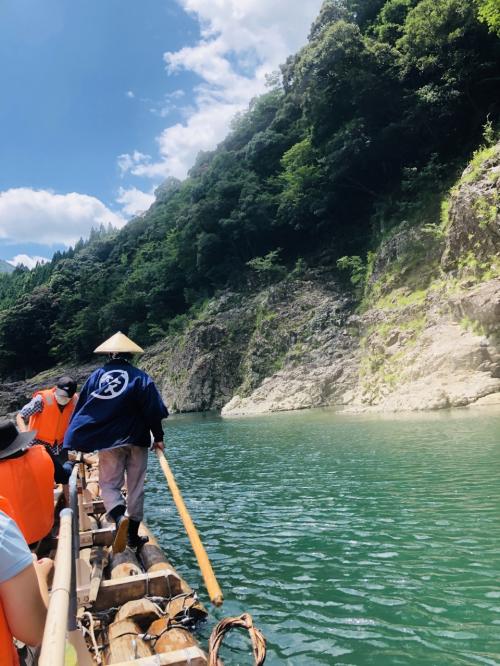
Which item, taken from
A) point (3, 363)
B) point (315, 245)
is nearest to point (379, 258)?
point (315, 245)

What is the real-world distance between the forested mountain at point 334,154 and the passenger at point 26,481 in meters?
32.2

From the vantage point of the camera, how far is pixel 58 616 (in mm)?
A: 1804

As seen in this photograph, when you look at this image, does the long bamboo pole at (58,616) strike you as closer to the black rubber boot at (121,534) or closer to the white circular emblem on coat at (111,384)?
the black rubber boot at (121,534)

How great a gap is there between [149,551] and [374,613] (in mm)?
2613

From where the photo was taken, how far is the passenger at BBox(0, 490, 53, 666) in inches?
73.6

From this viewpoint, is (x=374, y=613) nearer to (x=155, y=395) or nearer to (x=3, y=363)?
(x=155, y=395)

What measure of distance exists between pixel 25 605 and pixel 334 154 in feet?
131

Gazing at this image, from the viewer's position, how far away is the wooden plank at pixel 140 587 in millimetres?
4457

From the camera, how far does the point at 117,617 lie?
4168 millimetres

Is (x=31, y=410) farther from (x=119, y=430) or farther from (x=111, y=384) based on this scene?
(x=119, y=430)

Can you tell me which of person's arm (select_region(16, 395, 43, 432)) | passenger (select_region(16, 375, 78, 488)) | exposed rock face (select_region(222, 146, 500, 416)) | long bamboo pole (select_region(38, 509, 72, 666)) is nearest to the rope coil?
long bamboo pole (select_region(38, 509, 72, 666))

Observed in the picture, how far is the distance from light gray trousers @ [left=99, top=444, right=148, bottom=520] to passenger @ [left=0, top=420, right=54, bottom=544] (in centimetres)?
181

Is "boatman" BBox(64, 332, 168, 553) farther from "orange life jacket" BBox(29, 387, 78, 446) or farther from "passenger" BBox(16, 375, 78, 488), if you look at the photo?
"orange life jacket" BBox(29, 387, 78, 446)

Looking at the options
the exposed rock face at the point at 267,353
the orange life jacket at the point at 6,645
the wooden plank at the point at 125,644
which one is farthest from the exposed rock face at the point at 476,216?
the orange life jacket at the point at 6,645
